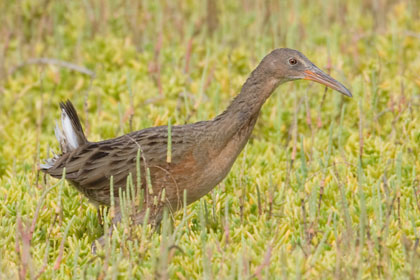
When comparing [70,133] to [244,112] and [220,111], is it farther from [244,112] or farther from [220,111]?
[220,111]

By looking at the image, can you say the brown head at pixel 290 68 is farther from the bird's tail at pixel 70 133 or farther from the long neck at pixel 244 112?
the bird's tail at pixel 70 133

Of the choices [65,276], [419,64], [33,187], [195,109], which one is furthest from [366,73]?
[65,276]

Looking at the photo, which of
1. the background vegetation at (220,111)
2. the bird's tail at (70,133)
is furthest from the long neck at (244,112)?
the bird's tail at (70,133)

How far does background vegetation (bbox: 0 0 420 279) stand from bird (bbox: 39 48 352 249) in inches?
8.3

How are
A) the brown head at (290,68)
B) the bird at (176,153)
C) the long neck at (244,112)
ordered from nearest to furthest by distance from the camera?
the bird at (176,153), the long neck at (244,112), the brown head at (290,68)

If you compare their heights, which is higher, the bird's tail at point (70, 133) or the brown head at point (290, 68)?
the brown head at point (290, 68)

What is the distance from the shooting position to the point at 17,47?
8547 millimetres

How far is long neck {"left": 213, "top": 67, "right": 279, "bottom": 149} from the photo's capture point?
4.71 metres

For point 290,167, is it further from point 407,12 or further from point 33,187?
point 407,12

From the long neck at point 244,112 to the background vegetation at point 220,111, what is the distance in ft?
1.26

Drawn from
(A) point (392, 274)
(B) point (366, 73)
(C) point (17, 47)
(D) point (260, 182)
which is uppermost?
(C) point (17, 47)

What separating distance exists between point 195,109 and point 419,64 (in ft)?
8.99

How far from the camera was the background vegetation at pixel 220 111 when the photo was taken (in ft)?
13.1

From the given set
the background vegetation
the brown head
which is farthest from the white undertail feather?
the brown head
